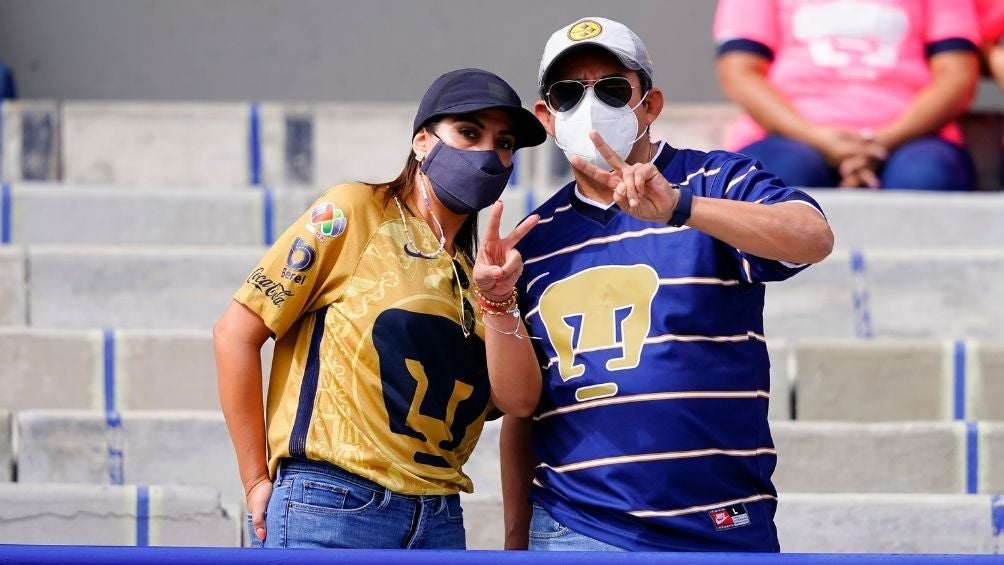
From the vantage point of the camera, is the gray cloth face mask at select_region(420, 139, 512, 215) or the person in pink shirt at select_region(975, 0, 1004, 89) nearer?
the gray cloth face mask at select_region(420, 139, 512, 215)

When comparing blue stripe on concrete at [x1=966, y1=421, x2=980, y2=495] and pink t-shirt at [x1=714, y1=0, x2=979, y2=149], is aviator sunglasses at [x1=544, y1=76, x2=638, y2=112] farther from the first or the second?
pink t-shirt at [x1=714, y1=0, x2=979, y2=149]

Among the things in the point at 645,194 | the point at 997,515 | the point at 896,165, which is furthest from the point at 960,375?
the point at 645,194

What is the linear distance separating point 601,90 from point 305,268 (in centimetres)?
62

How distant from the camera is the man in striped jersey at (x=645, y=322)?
2.30 m

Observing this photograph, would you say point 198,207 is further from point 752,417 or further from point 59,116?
point 752,417

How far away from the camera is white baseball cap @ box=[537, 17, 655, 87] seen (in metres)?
2.51

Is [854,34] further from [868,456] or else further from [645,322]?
[645,322]

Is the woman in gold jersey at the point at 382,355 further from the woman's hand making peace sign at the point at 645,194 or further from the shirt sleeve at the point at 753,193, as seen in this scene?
the shirt sleeve at the point at 753,193

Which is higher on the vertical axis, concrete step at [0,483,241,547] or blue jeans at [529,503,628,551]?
blue jeans at [529,503,628,551]

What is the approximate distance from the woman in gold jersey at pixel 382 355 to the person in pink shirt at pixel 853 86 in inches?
96.1

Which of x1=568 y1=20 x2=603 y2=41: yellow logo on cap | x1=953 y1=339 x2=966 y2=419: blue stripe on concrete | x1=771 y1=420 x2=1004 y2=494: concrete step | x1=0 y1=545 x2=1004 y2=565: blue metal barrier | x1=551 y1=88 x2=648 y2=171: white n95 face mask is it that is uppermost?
x1=568 y1=20 x2=603 y2=41: yellow logo on cap

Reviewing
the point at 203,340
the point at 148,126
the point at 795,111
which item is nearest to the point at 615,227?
the point at 203,340

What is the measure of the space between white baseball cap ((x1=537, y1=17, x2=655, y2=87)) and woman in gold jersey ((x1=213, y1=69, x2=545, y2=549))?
121 millimetres

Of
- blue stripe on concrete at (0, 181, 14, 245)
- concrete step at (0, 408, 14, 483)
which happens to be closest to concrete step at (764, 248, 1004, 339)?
concrete step at (0, 408, 14, 483)
